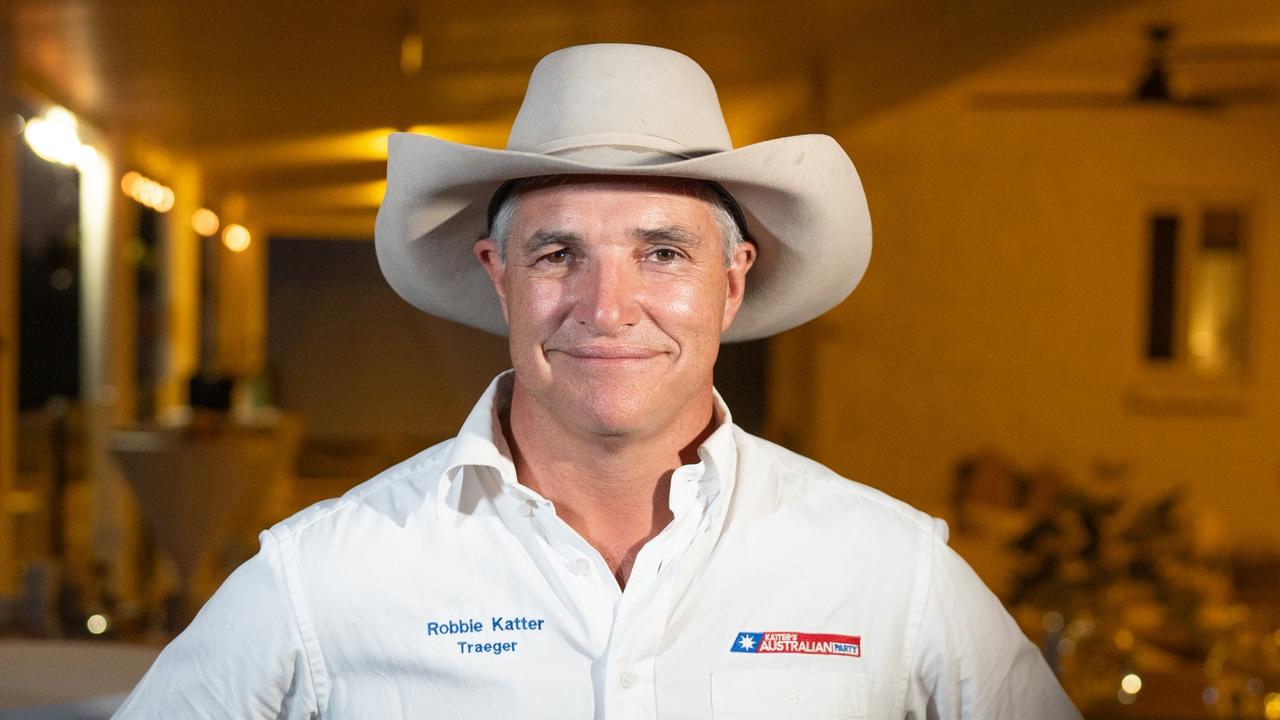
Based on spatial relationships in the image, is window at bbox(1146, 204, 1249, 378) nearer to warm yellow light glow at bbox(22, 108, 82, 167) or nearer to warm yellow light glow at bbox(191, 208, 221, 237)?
warm yellow light glow at bbox(191, 208, 221, 237)

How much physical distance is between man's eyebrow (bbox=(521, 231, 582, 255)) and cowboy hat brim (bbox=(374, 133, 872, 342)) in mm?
62

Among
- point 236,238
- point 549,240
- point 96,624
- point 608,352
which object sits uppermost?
point 236,238

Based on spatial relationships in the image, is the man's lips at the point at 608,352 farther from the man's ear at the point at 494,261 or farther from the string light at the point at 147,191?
the string light at the point at 147,191

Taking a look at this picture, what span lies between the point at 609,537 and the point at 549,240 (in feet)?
1.06

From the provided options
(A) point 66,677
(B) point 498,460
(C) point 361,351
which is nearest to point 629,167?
(B) point 498,460

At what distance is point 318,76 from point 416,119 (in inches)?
18.6

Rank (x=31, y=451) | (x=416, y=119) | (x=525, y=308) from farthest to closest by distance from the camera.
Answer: (x=31, y=451), (x=416, y=119), (x=525, y=308)

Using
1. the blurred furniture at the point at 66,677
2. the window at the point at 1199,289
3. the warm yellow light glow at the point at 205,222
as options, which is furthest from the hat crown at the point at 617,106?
the window at the point at 1199,289

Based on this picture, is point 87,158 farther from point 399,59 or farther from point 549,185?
point 549,185

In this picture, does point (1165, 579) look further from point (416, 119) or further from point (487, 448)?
point (416, 119)

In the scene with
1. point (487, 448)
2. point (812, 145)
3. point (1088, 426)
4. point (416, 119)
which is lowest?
point (1088, 426)

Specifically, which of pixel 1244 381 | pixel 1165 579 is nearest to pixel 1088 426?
pixel 1244 381

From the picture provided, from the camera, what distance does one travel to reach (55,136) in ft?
15.5

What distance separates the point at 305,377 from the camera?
4.23m
